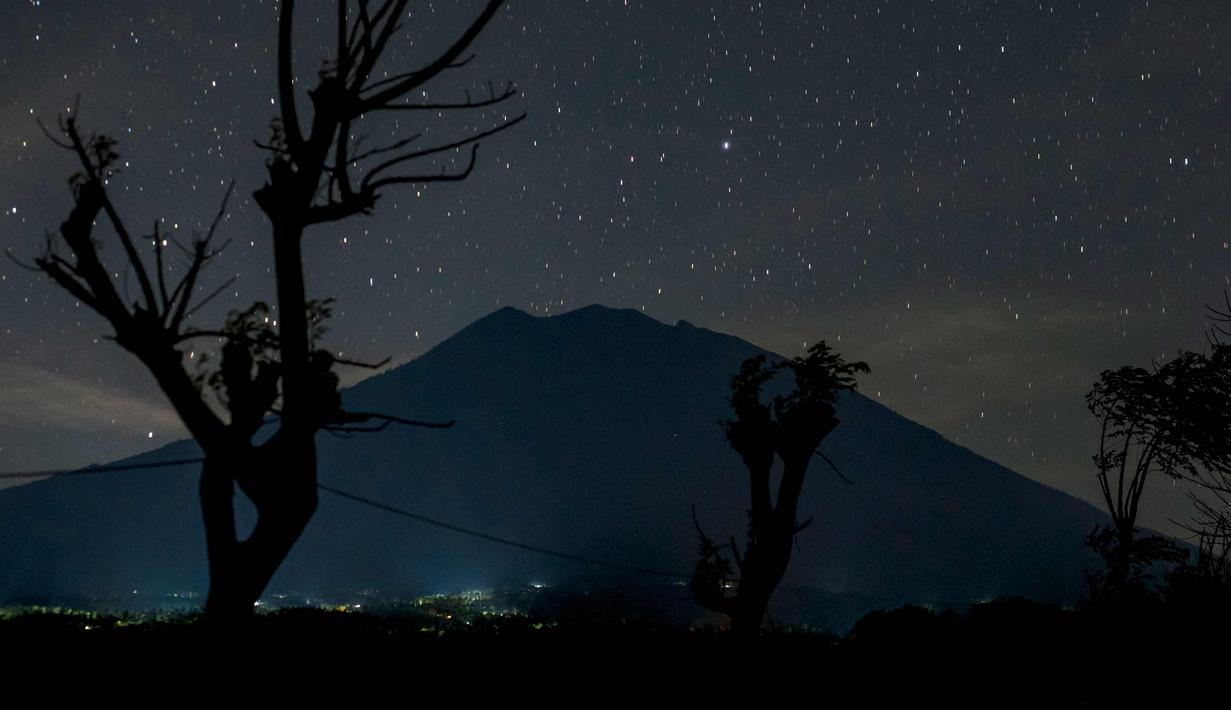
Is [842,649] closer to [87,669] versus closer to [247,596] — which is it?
[247,596]

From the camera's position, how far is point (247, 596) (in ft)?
26.4

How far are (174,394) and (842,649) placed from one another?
843 centimetres

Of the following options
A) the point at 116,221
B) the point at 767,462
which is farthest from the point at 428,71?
the point at 767,462

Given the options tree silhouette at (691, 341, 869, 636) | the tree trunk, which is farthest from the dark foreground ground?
tree silhouette at (691, 341, 869, 636)

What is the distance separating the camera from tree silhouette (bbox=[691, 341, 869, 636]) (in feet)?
52.8

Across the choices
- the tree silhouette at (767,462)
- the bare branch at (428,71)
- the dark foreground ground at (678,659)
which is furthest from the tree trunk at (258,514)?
the tree silhouette at (767,462)

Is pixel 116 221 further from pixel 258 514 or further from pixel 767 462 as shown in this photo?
pixel 767 462

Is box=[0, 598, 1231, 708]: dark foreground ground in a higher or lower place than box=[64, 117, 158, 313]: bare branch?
lower

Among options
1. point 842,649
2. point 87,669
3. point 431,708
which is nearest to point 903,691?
point 842,649

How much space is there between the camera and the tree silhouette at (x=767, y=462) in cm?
1609

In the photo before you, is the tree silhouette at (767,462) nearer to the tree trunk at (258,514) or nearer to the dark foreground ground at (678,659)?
the dark foreground ground at (678,659)

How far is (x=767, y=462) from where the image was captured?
17188 mm

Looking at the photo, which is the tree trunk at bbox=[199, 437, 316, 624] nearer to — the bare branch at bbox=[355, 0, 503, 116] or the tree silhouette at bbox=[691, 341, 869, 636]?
the bare branch at bbox=[355, 0, 503, 116]

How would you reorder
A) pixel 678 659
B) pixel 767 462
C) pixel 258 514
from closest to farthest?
pixel 258 514
pixel 678 659
pixel 767 462
